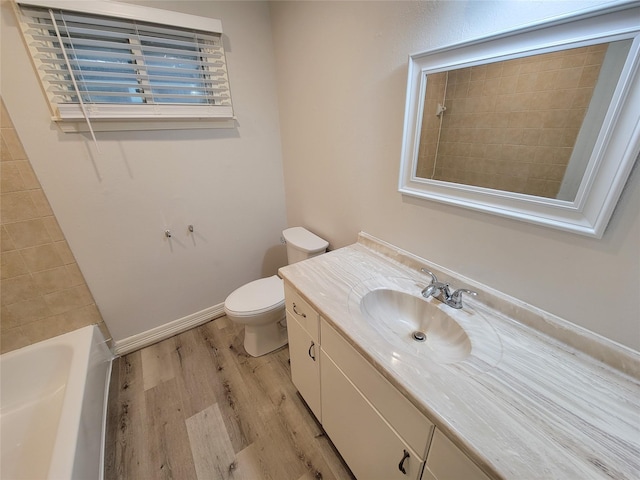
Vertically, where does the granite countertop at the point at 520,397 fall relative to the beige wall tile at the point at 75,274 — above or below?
above

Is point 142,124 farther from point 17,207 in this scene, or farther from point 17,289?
point 17,289

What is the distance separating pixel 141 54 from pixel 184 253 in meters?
1.20

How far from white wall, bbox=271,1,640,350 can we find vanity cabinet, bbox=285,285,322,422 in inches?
21.6

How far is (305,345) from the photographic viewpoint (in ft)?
3.87

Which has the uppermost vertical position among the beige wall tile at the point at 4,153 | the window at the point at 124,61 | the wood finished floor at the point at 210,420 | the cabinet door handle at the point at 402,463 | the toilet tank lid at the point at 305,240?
the window at the point at 124,61

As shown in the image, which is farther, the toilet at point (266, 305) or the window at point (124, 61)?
the toilet at point (266, 305)

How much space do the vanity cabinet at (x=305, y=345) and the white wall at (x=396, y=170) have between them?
55cm

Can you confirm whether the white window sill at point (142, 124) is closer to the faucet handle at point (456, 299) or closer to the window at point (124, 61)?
the window at point (124, 61)

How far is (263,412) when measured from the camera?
1413mm

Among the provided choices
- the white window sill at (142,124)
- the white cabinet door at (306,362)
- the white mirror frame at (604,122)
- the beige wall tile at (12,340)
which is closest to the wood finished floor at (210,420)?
the white cabinet door at (306,362)

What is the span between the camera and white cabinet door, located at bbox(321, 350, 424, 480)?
759 millimetres

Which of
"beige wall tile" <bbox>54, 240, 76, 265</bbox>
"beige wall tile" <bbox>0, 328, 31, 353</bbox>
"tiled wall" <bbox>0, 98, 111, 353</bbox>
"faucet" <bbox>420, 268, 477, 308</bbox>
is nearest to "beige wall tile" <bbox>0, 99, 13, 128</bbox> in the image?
"tiled wall" <bbox>0, 98, 111, 353</bbox>

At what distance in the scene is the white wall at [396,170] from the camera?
69cm

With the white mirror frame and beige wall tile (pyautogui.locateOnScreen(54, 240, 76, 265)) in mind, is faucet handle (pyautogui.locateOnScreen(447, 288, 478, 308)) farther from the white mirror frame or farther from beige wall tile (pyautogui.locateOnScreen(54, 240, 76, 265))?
beige wall tile (pyautogui.locateOnScreen(54, 240, 76, 265))
